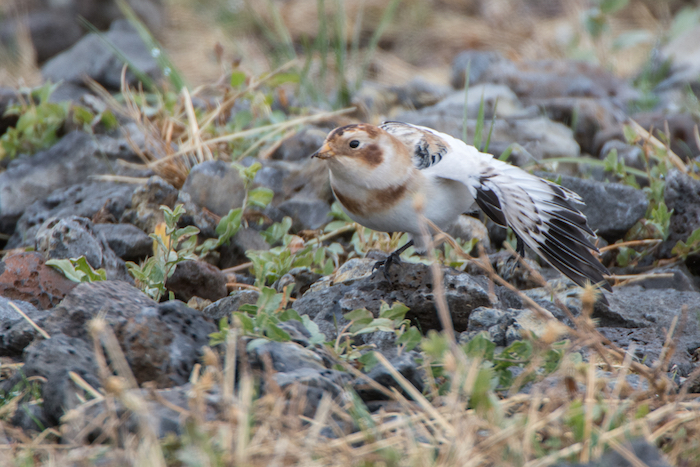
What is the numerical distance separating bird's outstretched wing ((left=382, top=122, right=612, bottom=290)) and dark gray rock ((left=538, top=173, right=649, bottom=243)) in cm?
62

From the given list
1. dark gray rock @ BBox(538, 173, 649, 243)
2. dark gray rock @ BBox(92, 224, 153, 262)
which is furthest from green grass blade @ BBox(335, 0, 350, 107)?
dark gray rock @ BBox(92, 224, 153, 262)

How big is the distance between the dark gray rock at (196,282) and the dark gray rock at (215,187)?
67 centimetres

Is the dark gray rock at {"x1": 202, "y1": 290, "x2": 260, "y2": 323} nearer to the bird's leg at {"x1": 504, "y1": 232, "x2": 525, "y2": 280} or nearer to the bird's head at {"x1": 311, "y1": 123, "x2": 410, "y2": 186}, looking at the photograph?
the bird's head at {"x1": 311, "y1": 123, "x2": 410, "y2": 186}

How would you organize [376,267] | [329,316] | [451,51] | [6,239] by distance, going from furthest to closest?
1. [451,51]
2. [6,239]
3. [376,267]
4. [329,316]

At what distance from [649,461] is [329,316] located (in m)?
1.36

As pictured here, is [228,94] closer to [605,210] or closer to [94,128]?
[94,128]

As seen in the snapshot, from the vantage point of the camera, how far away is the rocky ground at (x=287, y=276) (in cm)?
193

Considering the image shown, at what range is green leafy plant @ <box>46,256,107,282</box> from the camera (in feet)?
8.70

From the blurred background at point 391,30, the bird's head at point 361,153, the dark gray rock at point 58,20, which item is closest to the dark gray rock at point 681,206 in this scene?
the bird's head at point 361,153

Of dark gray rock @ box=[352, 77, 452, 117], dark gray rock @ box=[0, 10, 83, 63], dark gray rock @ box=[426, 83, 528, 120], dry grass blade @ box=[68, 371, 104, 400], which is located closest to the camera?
dry grass blade @ box=[68, 371, 104, 400]

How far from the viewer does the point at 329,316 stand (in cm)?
268

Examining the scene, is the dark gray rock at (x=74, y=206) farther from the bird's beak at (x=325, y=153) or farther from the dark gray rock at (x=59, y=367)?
the dark gray rock at (x=59, y=367)

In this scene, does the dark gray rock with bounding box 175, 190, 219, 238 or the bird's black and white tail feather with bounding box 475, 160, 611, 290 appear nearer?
the bird's black and white tail feather with bounding box 475, 160, 611, 290

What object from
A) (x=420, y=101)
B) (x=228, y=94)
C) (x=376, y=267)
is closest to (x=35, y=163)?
(x=228, y=94)
